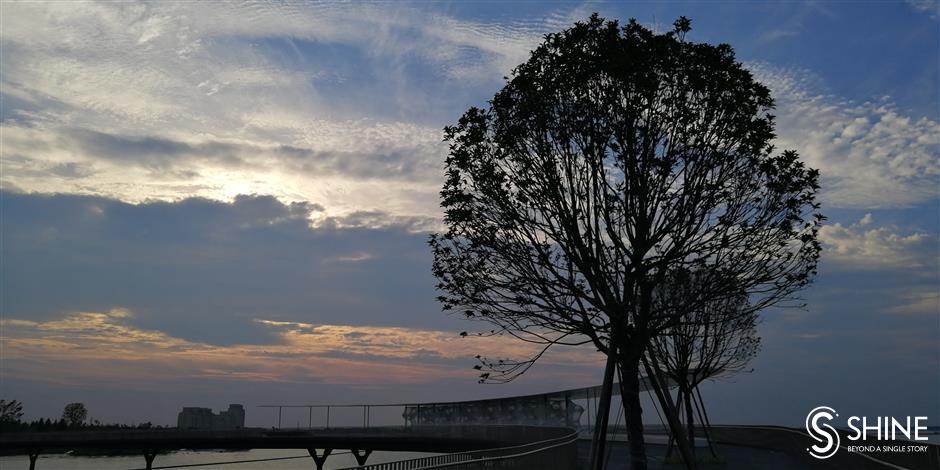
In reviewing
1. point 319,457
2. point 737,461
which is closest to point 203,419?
point 319,457

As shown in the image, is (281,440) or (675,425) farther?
(281,440)

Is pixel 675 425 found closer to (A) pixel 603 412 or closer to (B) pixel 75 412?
(A) pixel 603 412

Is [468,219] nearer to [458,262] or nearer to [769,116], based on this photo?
[458,262]

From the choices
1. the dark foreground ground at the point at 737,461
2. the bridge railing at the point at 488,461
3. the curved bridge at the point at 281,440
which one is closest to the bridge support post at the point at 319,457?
A: the curved bridge at the point at 281,440

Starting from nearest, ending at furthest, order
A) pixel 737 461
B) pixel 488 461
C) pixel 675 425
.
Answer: pixel 488 461
pixel 675 425
pixel 737 461

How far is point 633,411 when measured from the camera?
20.5m

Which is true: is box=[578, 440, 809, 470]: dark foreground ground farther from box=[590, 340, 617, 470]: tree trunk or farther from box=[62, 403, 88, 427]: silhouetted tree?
box=[62, 403, 88, 427]: silhouetted tree

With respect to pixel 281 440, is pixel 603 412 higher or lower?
higher

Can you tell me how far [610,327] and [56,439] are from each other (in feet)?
198

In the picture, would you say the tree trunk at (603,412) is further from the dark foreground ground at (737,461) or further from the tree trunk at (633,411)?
the dark foreground ground at (737,461)

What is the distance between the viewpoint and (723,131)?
759 inches

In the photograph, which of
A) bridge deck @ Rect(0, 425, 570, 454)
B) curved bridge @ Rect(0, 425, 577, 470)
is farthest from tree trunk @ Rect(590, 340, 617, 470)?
bridge deck @ Rect(0, 425, 570, 454)

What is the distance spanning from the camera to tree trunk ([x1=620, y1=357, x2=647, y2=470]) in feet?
66.3

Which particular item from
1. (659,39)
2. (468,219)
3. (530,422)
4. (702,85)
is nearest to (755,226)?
(702,85)
